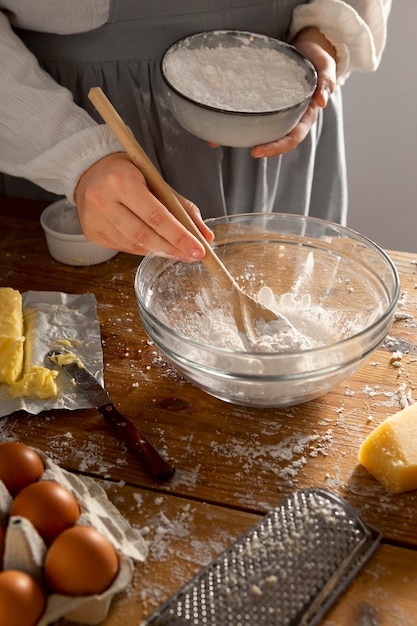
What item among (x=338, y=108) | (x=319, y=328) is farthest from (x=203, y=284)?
(x=338, y=108)

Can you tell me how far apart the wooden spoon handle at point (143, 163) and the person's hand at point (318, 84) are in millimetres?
224

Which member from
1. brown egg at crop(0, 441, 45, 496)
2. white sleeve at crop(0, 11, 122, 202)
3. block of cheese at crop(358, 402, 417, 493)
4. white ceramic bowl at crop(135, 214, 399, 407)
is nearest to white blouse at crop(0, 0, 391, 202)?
white sleeve at crop(0, 11, 122, 202)

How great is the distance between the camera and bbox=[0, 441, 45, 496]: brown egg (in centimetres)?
86

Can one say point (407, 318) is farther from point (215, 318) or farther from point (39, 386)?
point (39, 386)

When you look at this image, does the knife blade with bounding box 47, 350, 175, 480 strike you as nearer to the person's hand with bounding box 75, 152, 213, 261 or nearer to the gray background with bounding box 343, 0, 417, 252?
the person's hand with bounding box 75, 152, 213, 261

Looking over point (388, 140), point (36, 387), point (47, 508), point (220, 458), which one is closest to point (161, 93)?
point (36, 387)

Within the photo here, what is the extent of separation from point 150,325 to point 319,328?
0.30 m

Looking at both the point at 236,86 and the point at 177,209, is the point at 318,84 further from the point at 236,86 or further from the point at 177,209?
the point at 177,209

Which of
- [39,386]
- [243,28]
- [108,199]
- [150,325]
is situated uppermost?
[243,28]

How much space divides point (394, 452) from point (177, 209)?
47 centimetres

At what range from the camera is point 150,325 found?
3.44 feet

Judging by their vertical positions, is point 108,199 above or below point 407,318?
above

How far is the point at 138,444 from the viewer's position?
1.00 m

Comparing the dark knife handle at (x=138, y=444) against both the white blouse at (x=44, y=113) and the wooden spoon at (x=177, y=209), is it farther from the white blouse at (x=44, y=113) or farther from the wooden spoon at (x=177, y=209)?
the white blouse at (x=44, y=113)
